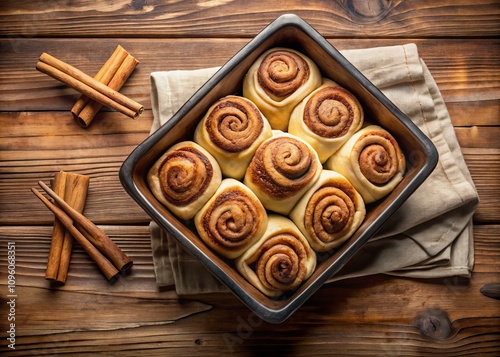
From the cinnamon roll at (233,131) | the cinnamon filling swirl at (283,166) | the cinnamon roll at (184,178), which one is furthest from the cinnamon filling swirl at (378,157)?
the cinnamon roll at (184,178)

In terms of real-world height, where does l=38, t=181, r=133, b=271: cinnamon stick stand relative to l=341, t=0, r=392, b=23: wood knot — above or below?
below

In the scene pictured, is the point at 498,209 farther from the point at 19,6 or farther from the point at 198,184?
the point at 19,6

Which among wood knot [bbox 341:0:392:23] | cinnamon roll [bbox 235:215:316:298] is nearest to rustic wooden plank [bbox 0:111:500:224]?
cinnamon roll [bbox 235:215:316:298]

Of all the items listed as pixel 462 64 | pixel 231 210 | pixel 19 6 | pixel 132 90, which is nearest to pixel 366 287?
pixel 231 210

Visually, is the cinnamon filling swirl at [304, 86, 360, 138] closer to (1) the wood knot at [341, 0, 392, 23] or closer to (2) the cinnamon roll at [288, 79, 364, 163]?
(2) the cinnamon roll at [288, 79, 364, 163]

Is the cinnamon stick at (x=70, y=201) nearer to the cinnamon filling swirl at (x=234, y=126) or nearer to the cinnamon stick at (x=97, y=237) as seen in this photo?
the cinnamon stick at (x=97, y=237)

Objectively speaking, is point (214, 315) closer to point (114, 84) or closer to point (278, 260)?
point (278, 260)
